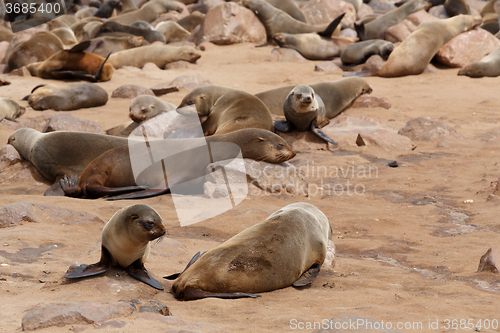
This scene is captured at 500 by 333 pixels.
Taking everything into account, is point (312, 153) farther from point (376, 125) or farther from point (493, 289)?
point (493, 289)

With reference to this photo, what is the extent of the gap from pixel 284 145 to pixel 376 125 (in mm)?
3079

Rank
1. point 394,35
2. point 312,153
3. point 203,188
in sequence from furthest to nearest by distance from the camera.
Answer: point 394,35, point 312,153, point 203,188

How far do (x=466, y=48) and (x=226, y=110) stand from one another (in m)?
7.31

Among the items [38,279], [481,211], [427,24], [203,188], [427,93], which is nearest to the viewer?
[38,279]

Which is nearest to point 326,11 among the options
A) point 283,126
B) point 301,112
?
point 283,126

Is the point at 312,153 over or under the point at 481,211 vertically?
under

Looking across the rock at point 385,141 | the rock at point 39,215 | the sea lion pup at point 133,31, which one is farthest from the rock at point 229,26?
the rock at point 39,215

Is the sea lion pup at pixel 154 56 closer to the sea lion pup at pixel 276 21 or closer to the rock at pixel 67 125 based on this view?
the sea lion pup at pixel 276 21

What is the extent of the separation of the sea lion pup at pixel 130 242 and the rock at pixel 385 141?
484 cm

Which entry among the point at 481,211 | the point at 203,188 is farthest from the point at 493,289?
the point at 203,188

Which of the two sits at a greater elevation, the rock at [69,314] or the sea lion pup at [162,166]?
the rock at [69,314]

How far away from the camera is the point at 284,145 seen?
551 cm

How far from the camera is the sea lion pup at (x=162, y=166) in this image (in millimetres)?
5270

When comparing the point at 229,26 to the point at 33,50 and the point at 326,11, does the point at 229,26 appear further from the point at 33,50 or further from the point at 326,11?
the point at 33,50
